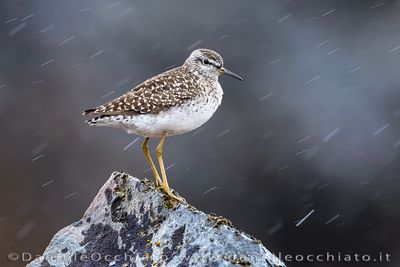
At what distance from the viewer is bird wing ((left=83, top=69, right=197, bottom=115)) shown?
735 centimetres

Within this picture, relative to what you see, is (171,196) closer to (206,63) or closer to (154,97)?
(154,97)

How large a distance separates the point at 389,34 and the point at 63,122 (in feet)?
27.2

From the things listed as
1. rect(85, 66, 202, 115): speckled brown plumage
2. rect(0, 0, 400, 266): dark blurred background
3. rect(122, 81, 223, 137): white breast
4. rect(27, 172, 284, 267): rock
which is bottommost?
rect(0, 0, 400, 266): dark blurred background

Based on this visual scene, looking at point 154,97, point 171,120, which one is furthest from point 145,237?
point 154,97

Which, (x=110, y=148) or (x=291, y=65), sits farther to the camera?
(x=291, y=65)

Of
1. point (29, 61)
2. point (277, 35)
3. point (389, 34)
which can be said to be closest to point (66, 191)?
point (29, 61)

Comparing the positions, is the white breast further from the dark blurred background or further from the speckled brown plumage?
the dark blurred background

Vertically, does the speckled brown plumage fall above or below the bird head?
above

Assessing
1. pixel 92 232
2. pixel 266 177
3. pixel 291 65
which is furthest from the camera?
pixel 291 65

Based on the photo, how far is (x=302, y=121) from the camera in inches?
595

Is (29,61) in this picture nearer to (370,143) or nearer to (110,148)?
(110,148)

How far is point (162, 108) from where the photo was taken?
751cm

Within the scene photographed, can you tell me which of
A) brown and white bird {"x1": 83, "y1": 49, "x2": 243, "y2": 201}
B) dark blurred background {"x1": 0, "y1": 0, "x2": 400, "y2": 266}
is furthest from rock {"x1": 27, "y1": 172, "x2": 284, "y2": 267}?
dark blurred background {"x1": 0, "y1": 0, "x2": 400, "y2": 266}

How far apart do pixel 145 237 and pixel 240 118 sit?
8.77m
